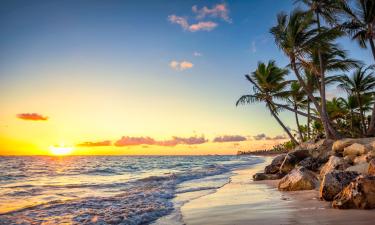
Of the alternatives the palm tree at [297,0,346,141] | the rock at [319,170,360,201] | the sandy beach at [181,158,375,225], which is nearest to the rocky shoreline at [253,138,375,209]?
the rock at [319,170,360,201]

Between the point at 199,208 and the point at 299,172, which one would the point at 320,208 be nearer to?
the point at 199,208

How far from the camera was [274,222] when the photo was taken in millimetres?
6039

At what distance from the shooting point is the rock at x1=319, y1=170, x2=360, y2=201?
7875 millimetres

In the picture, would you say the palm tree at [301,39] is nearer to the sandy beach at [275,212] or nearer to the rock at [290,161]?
the rock at [290,161]

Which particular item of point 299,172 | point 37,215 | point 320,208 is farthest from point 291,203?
point 37,215

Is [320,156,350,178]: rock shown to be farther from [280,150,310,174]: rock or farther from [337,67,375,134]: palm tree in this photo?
[337,67,375,134]: palm tree

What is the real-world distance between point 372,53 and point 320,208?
634 inches

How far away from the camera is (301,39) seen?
2159 cm

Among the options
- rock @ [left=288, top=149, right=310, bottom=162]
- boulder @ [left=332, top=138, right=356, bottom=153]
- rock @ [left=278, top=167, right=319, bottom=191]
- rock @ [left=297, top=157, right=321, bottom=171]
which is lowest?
rock @ [left=278, top=167, right=319, bottom=191]

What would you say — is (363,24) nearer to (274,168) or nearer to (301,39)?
(301,39)

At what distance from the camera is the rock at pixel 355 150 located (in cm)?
1337

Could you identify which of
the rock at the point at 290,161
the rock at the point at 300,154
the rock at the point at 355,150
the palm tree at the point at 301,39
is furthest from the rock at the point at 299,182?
the palm tree at the point at 301,39

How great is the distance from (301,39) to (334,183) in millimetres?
15502

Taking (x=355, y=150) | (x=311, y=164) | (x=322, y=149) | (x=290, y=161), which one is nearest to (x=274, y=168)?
(x=290, y=161)
